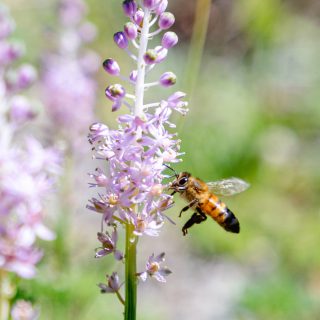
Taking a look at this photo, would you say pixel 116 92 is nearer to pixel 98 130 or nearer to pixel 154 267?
pixel 98 130

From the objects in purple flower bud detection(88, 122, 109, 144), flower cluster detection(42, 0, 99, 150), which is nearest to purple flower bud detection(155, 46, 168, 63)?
purple flower bud detection(88, 122, 109, 144)

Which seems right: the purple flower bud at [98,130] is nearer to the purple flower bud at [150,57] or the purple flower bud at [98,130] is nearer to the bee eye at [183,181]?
the purple flower bud at [150,57]

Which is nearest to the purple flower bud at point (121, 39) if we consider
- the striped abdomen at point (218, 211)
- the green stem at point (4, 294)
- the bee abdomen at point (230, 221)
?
the green stem at point (4, 294)

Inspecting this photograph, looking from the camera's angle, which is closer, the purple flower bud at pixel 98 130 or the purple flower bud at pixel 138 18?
the purple flower bud at pixel 98 130

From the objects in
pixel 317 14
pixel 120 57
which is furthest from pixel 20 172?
pixel 317 14

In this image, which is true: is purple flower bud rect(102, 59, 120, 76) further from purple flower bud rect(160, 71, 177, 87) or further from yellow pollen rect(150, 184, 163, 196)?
yellow pollen rect(150, 184, 163, 196)

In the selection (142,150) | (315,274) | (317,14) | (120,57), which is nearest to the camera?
(142,150)

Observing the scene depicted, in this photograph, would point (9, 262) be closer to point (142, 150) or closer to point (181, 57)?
point (142, 150)
